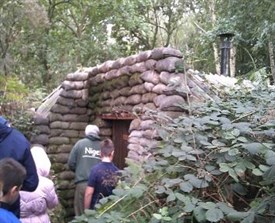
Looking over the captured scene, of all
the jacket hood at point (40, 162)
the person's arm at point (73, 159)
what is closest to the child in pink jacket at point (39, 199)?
the jacket hood at point (40, 162)

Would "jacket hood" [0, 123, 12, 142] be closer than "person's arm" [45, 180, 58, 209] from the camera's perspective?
Yes

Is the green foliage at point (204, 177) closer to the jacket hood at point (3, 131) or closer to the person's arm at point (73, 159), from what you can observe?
the jacket hood at point (3, 131)

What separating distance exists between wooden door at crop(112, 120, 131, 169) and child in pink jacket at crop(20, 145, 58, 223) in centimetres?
283

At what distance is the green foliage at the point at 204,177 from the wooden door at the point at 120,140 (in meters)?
3.59

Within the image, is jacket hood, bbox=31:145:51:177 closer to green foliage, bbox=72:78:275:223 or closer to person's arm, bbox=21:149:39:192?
person's arm, bbox=21:149:39:192

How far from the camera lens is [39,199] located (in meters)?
3.71

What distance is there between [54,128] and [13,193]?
4.75 metres

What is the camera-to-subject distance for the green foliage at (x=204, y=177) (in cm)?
238

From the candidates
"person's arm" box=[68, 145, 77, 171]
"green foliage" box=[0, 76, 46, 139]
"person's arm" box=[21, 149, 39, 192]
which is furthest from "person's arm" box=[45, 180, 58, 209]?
"green foliage" box=[0, 76, 46, 139]

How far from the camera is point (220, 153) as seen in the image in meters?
2.68

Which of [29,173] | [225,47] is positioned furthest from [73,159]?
[225,47]

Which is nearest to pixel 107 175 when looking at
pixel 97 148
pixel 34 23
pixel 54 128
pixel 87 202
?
pixel 87 202

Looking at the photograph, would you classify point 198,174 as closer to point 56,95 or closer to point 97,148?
point 97,148

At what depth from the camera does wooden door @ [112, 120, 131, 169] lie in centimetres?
664
